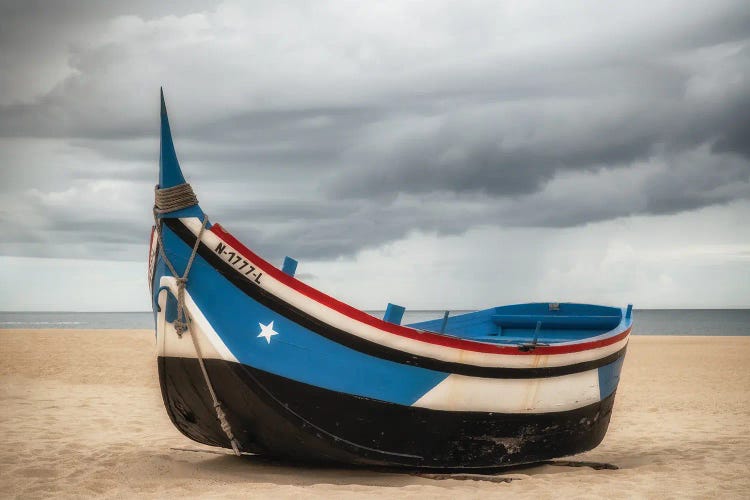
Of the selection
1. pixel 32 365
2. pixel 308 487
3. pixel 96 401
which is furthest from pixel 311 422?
pixel 32 365

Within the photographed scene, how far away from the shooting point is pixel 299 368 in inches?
211

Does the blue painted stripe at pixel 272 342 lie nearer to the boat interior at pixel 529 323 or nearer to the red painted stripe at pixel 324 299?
the red painted stripe at pixel 324 299

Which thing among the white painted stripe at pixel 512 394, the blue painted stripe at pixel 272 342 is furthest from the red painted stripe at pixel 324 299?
the white painted stripe at pixel 512 394

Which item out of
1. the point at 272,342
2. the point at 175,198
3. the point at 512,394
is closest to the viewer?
the point at 175,198

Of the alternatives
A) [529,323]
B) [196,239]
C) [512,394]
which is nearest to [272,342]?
[196,239]

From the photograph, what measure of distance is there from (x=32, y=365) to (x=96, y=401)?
23.7ft

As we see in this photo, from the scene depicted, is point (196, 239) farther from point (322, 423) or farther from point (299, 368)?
point (322, 423)

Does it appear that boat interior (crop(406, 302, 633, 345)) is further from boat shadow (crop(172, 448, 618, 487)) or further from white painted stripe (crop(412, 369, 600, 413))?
boat shadow (crop(172, 448, 618, 487))

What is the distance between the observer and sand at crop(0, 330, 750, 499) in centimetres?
547

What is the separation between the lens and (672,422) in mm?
10633

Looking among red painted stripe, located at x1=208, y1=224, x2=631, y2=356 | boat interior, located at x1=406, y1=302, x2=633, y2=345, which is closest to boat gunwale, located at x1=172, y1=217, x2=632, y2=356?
red painted stripe, located at x1=208, y1=224, x2=631, y2=356

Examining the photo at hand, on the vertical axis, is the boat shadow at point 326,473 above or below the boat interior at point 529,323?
below

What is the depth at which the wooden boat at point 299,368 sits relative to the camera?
209 inches

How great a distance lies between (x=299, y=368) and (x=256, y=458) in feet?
5.74
